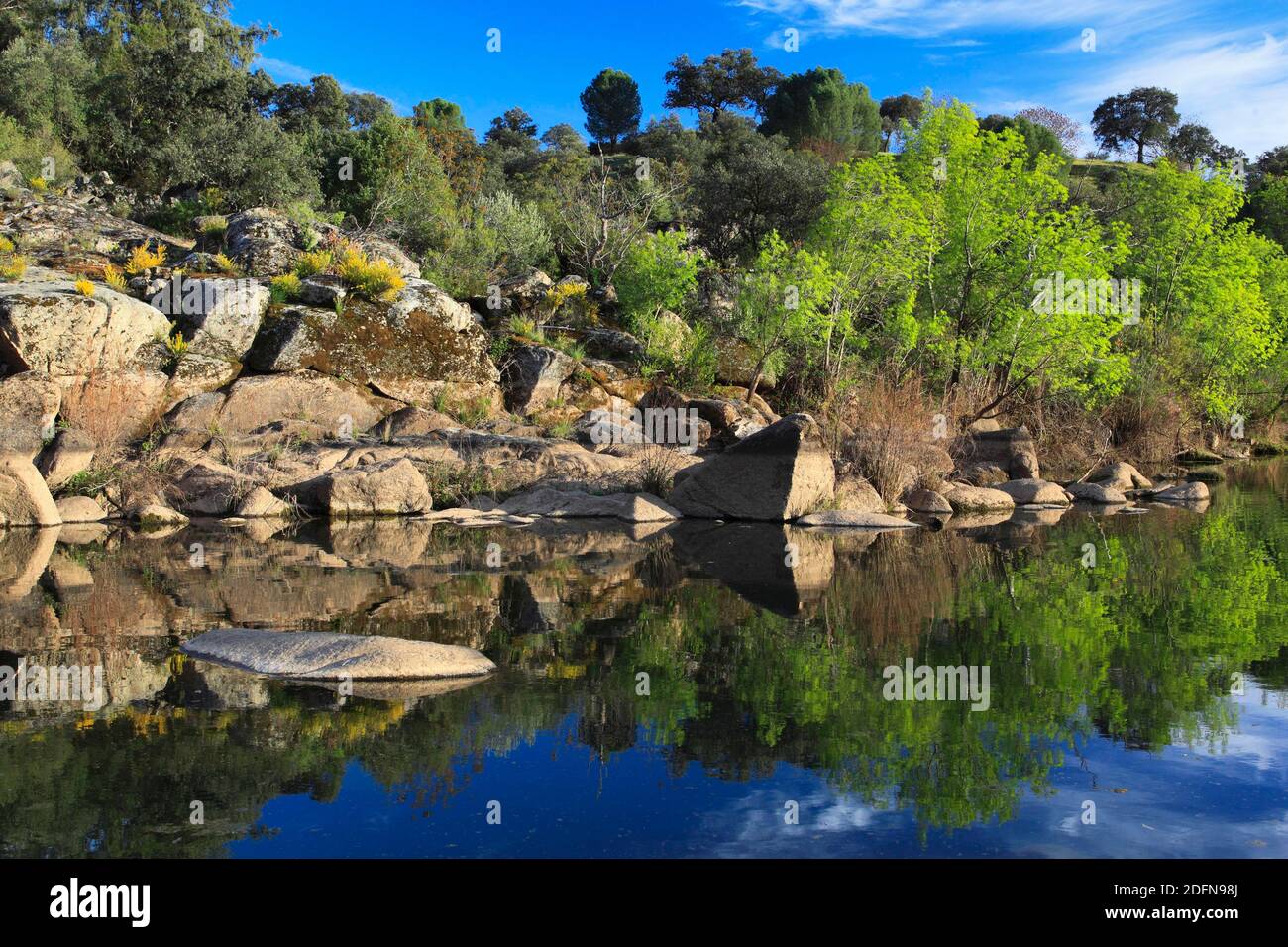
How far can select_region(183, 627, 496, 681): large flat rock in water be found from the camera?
7.09 m

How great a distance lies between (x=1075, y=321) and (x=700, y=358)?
869cm

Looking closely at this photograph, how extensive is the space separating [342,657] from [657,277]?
19.5 m

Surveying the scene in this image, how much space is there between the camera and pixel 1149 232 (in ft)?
110

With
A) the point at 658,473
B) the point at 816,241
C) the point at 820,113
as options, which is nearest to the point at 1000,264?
the point at 816,241

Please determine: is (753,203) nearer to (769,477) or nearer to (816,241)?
(816,241)

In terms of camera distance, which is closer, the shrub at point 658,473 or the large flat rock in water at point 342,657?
the large flat rock in water at point 342,657

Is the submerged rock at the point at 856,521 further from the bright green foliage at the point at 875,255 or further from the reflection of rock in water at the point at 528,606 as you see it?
the bright green foliage at the point at 875,255

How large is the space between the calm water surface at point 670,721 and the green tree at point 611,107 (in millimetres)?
63227

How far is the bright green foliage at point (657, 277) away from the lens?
25.7 metres

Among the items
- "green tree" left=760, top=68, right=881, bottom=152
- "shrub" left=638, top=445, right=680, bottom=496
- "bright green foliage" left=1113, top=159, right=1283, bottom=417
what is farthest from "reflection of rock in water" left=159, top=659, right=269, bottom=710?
"green tree" left=760, top=68, right=881, bottom=152

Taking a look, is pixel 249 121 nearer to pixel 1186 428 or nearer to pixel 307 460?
pixel 307 460

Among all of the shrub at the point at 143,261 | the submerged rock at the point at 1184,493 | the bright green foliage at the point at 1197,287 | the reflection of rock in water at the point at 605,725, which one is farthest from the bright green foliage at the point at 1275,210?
the reflection of rock in water at the point at 605,725

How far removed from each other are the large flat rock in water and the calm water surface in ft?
0.74
